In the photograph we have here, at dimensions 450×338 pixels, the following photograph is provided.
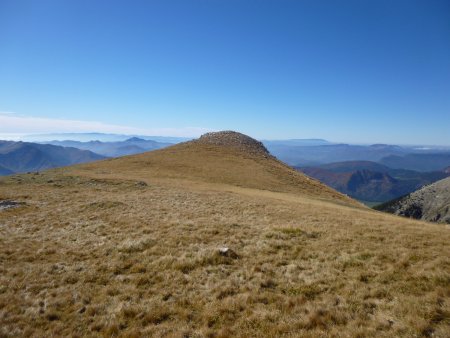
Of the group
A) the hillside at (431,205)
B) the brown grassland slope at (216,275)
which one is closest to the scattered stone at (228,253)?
the brown grassland slope at (216,275)

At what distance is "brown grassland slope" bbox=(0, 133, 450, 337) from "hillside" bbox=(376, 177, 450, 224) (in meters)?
36.5

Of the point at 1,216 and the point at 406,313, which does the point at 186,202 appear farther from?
the point at 406,313

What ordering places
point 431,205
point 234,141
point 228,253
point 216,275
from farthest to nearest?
point 234,141
point 431,205
point 228,253
point 216,275

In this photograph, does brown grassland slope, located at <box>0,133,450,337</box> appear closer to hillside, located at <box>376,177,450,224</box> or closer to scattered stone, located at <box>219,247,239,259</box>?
scattered stone, located at <box>219,247,239,259</box>

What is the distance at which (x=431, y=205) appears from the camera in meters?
50.2

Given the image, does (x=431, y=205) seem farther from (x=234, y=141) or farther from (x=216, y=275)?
(x=234, y=141)

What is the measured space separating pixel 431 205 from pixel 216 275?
54.6 metres

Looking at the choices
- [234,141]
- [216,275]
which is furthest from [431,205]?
[234,141]

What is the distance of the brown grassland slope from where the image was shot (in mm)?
7816

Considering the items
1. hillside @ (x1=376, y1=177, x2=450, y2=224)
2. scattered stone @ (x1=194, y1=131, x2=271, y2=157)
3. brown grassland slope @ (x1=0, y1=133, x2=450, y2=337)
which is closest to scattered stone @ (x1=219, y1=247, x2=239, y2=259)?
brown grassland slope @ (x1=0, y1=133, x2=450, y2=337)

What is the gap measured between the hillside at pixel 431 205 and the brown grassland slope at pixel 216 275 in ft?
120

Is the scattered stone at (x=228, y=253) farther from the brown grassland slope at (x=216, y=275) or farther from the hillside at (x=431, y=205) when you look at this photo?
the hillside at (x=431, y=205)

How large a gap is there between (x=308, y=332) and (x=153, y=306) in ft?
15.9

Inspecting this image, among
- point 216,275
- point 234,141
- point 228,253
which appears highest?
point 234,141
